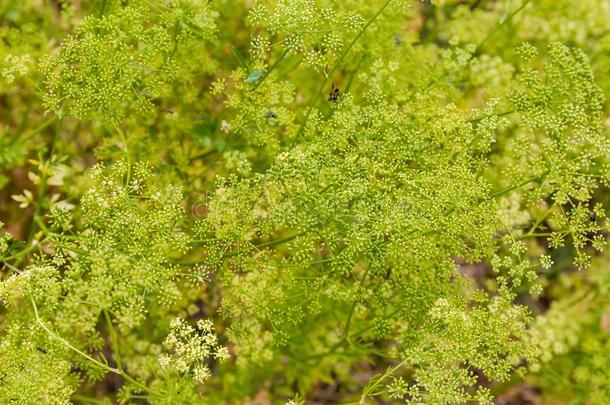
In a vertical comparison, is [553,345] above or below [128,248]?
below

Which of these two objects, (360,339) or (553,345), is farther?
(553,345)

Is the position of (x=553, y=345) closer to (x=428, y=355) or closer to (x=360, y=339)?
(x=360, y=339)

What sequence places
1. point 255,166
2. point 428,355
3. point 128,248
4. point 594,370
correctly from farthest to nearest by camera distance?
point 594,370 < point 255,166 < point 428,355 < point 128,248

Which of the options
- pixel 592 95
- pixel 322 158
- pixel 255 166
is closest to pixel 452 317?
pixel 322 158

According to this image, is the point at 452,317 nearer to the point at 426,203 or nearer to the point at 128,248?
the point at 426,203

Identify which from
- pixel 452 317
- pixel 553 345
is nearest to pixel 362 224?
pixel 452 317

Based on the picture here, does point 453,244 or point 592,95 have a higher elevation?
point 592,95

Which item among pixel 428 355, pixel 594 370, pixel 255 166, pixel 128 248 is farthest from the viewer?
pixel 594 370

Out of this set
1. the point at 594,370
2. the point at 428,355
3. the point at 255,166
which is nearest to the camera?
the point at 428,355

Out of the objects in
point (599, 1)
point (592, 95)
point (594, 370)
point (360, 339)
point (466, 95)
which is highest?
point (592, 95)
